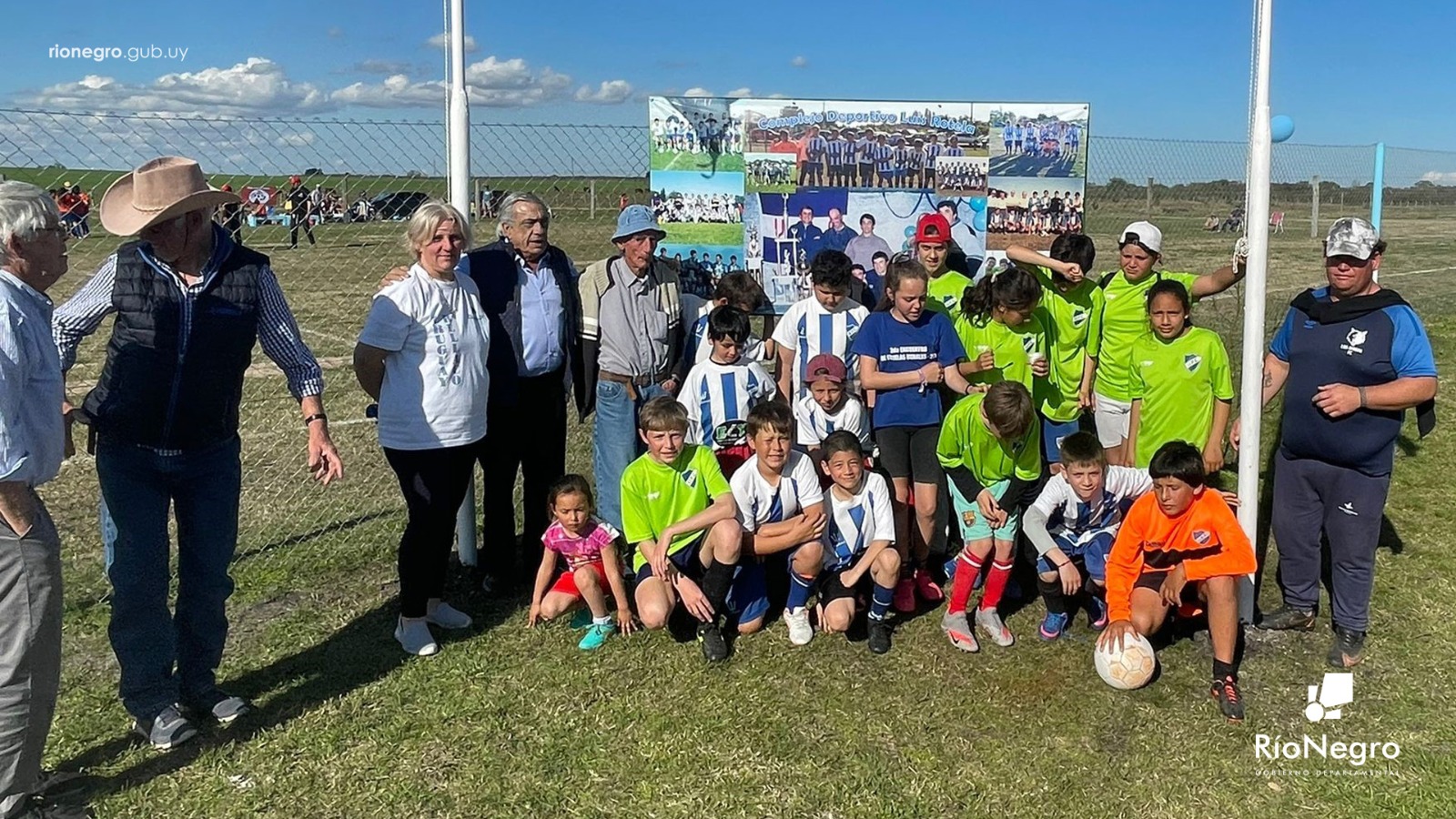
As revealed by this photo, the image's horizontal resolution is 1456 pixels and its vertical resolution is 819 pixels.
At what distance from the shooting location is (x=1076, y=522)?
15.3ft

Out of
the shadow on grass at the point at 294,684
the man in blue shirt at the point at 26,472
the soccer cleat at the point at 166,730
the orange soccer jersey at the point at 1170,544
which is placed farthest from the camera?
the orange soccer jersey at the point at 1170,544

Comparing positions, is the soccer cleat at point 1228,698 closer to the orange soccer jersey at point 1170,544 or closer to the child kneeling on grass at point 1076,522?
the orange soccer jersey at point 1170,544

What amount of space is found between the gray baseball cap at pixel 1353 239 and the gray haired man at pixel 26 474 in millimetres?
4548

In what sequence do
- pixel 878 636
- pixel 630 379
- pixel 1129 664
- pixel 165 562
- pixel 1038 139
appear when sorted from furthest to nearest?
1. pixel 1038 139
2. pixel 630 379
3. pixel 878 636
4. pixel 1129 664
5. pixel 165 562

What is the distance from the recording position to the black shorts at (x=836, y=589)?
473cm

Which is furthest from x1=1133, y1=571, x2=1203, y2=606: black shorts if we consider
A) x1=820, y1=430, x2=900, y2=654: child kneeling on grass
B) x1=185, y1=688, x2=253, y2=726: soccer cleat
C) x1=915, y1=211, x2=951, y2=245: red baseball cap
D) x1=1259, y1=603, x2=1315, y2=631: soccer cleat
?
x1=185, y1=688, x2=253, y2=726: soccer cleat

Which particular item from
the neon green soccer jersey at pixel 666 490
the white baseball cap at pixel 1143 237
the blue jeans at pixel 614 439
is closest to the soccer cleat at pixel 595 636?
the neon green soccer jersey at pixel 666 490

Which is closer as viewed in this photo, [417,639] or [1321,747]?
[1321,747]

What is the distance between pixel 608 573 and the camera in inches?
187

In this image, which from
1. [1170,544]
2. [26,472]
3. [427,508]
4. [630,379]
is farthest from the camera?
[630,379]

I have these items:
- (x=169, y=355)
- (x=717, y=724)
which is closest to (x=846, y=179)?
(x=717, y=724)

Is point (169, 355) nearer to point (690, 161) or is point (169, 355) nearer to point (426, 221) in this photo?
point (426, 221)

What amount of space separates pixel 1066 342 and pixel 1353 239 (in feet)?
5.17

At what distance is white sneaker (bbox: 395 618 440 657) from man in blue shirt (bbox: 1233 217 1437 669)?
3.77 m
